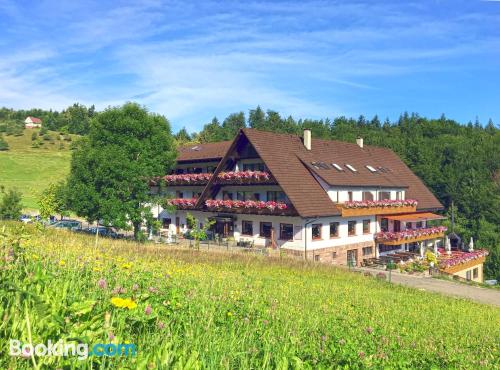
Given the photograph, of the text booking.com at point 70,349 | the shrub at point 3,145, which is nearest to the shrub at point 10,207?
the text booking.com at point 70,349

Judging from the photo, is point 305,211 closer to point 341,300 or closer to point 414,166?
point 341,300

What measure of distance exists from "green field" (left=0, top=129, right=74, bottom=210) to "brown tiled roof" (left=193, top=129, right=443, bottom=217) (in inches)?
1841

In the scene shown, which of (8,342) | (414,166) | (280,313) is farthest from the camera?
(414,166)

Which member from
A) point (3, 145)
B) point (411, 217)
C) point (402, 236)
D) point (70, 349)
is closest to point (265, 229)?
point (402, 236)

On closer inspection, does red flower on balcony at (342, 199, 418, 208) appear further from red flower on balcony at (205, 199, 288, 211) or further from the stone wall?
red flower on balcony at (205, 199, 288, 211)

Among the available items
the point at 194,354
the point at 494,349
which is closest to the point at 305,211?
the point at 494,349

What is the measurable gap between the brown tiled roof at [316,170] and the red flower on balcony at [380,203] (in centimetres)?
159

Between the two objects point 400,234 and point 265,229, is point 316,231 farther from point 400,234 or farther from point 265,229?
point 400,234

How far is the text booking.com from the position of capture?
125 inches

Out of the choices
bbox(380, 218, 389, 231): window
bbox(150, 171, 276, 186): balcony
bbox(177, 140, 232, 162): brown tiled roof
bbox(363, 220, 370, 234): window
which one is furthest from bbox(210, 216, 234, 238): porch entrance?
bbox(380, 218, 389, 231): window

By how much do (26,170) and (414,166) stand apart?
251 ft

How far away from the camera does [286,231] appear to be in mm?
34406

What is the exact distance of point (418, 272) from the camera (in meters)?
32.9

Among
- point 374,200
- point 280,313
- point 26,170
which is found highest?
point 26,170
